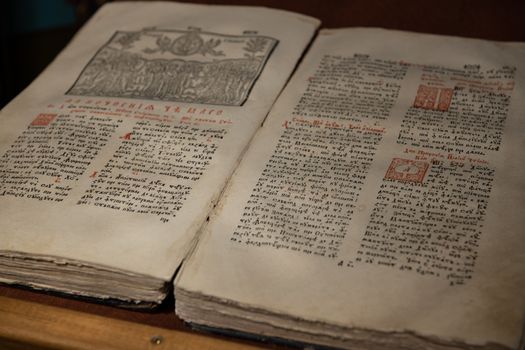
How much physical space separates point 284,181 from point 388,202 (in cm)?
15

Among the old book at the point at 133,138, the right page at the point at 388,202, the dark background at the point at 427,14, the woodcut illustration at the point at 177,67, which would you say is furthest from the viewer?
the dark background at the point at 427,14

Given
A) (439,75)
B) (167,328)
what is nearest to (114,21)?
(439,75)

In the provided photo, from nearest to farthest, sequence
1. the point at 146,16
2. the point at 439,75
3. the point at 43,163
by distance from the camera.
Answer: the point at 43,163 < the point at 439,75 < the point at 146,16

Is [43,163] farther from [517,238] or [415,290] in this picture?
[517,238]

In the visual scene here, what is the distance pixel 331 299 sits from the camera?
829 millimetres

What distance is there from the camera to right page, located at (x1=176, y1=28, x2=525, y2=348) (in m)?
0.82

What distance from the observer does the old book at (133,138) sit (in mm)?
921

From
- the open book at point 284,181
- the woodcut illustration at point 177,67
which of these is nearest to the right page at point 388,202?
the open book at point 284,181

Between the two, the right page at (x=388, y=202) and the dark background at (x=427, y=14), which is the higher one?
the dark background at (x=427, y=14)

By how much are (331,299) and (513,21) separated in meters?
0.78

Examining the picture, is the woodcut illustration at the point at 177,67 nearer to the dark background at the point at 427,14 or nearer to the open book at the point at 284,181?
the open book at the point at 284,181

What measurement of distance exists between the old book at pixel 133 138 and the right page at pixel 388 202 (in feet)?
0.18

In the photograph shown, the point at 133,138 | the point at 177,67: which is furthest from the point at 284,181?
the point at 177,67

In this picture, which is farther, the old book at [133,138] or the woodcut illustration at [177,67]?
the woodcut illustration at [177,67]
